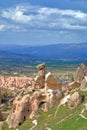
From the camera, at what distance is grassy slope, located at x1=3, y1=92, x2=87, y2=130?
5206 centimetres

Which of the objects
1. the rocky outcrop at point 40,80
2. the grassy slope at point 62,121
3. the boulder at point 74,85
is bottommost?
the grassy slope at point 62,121

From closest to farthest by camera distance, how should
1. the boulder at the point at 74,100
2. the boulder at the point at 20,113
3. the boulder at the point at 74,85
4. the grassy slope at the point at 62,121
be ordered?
the grassy slope at the point at 62,121, the boulder at the point at 74,100, the boulder at the point at 20,113, the boulder at the point at 74,85

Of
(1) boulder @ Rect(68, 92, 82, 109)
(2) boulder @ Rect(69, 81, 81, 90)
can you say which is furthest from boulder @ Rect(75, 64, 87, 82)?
(1) boulder @ Rect(68, 92, 82, 109)

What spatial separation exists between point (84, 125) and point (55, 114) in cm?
1176

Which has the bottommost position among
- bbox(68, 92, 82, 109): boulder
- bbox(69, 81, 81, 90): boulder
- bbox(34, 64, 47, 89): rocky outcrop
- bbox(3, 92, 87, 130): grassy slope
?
bbox(3, 92, 87, 130): grassy slope

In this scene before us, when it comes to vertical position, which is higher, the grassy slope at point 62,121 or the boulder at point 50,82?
the boulder at point 50,82

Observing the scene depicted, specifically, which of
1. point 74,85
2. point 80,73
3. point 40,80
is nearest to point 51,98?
point 74,85

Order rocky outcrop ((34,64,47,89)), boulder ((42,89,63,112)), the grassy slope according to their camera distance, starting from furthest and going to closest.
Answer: rocky outcrop ((34,64,47,89)) → boulder ((42,89,63,112)) → the grassy slope

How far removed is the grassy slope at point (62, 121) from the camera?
2050 inches

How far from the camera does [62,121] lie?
56531 millimetres

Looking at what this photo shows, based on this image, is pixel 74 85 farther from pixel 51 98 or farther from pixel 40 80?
pixel 51 98

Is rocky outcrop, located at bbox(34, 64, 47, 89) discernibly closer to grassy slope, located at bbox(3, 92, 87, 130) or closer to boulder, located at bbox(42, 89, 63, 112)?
boulder, located at bbox(42, 89, 63, 112)

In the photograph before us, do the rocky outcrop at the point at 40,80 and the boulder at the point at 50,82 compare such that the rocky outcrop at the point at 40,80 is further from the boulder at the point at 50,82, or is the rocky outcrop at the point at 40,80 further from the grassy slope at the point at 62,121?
the grassy slope at the point at 62,121

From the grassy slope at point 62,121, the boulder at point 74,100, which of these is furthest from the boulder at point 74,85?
the boulder at point 74,100
